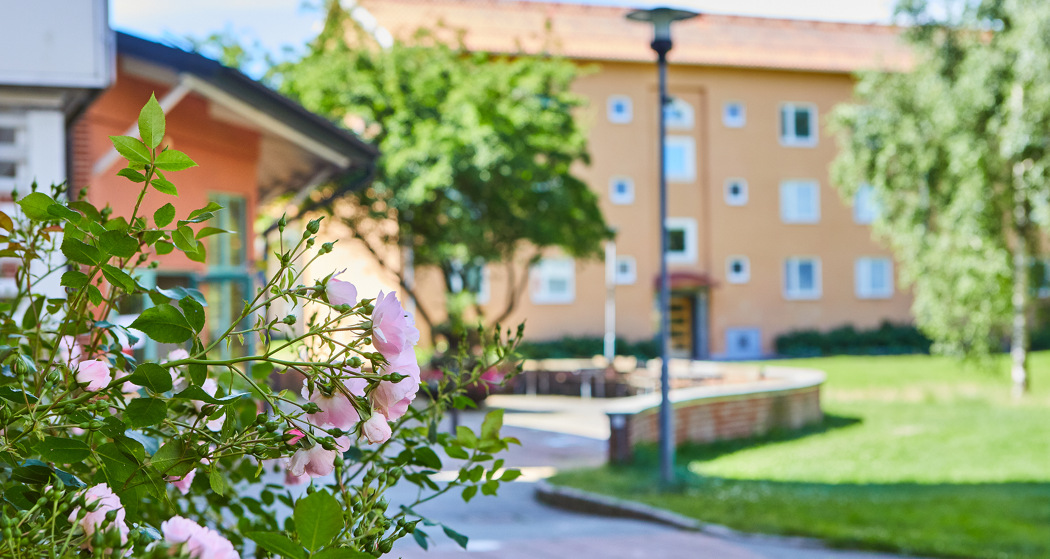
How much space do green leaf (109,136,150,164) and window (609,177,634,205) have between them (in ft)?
97.5

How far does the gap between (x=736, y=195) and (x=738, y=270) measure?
8.00 ft

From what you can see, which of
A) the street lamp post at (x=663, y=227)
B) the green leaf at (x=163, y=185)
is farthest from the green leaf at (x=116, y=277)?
the street lamp post at (x=663, y=227)

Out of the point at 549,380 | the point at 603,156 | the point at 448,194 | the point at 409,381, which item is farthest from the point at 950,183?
the point at 409,381

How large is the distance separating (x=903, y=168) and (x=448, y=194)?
1015 centimetres

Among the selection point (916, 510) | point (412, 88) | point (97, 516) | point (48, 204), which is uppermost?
point (412, 88)

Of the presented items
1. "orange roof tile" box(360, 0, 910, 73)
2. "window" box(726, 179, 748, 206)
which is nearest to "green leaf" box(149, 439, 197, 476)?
"orange roof tile" box(360, 0, 910, 73)

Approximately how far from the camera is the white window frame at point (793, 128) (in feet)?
109

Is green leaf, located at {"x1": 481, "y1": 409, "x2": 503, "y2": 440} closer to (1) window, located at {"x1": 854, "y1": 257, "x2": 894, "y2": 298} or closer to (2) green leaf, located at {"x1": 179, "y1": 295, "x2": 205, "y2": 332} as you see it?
(2) green leaf, located at {"x1": 179, "y1": 295, "x2": 205, "y2": 332}

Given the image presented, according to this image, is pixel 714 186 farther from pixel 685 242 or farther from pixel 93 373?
pixel 93 373

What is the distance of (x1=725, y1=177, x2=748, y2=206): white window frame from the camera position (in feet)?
106

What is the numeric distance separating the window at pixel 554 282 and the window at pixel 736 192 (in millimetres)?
6067

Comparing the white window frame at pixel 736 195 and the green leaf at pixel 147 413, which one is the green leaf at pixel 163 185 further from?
the white window frame at pixel 736 195

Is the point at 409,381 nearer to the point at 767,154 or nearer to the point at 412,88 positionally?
the point at 412,88

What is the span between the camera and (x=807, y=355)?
31953 millimetres
